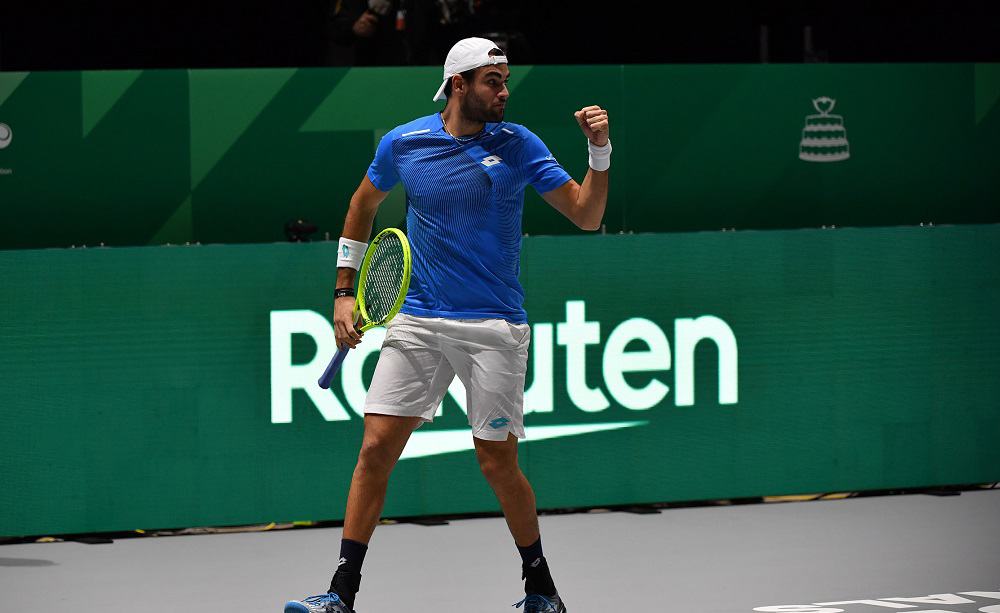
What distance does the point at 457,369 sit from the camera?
5660 millimetres

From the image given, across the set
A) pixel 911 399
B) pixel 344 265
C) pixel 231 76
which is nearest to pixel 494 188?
pixel 344 265

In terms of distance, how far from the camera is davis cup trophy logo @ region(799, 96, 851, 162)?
8.19 meters

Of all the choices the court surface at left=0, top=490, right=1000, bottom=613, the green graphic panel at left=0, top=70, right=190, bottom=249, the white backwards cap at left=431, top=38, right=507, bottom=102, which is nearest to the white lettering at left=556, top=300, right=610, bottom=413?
the court surface at left=0, top=490, right=1000, bottom=613

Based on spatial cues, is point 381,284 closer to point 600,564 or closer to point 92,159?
point 600,564

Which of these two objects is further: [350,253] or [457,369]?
[350,253]

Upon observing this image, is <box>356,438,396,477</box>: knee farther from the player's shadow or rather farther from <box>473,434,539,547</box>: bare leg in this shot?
the player's shadow

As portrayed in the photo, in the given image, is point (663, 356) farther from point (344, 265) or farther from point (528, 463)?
point (344, 265)

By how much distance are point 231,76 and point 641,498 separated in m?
2.68

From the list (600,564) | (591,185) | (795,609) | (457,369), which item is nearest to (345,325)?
(457,369)

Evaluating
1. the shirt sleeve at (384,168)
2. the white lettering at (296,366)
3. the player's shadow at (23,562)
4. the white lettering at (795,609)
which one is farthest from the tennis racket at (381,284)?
the player's shadow at (23,562)

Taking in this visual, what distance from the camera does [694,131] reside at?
26.5ft

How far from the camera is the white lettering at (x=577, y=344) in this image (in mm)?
7672

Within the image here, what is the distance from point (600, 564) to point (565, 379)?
115 centimetres

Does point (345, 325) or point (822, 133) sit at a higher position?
point (822, 133)
